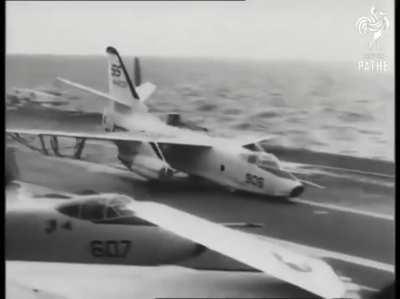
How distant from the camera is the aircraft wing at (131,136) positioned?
1780 mm

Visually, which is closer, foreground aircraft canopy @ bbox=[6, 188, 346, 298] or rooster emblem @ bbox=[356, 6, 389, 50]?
foreground aircraft canopy @ bbox=[6, 188, 346, 298]

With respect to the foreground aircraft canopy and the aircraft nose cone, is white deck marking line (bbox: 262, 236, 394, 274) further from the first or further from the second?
the aircraft nose cone

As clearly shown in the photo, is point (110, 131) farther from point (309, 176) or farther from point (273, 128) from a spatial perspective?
point (309, 176)

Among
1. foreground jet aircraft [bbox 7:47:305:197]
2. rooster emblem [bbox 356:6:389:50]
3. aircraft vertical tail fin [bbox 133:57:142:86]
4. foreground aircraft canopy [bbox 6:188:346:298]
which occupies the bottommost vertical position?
foreground aircraft canopy [bbox 6:188:346:298]

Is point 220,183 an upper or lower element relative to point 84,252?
upper

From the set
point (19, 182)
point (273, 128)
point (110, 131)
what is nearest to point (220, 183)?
point (273, 128)

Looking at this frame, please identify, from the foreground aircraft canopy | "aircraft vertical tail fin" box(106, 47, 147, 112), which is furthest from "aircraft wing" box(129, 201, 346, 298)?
"aircraft vertical tail fin" box(106, 47, 147, 112)

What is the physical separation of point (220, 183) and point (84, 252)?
17.0 inches

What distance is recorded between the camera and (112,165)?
179 centimetres

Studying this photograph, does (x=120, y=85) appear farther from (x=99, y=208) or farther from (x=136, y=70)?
(x=99, y=208)

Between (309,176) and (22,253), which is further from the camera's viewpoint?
(309,176)

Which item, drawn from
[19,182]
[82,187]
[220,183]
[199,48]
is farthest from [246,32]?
[19,182]

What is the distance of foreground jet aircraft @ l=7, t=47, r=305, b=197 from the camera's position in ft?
5.92

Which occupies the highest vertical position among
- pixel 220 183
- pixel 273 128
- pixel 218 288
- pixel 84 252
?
pixel 273 128
